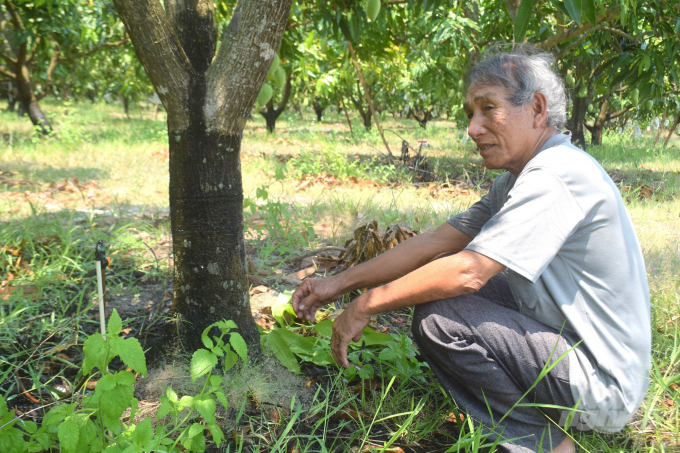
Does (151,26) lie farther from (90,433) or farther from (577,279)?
(577,279)

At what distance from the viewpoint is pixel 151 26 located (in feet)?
4.46

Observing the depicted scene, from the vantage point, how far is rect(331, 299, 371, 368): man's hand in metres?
1.40

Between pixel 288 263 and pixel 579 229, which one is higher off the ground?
pixel 579 229

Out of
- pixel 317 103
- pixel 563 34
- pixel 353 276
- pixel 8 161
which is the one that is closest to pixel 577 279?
pixel 353 276

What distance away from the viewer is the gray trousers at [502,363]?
4.32ft

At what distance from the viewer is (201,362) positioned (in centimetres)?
122

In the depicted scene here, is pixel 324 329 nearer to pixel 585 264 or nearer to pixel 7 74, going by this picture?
pixel 585 264

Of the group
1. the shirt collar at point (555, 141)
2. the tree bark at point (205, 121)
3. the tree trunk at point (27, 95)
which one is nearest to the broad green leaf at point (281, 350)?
the tree bark at point (205, 121)

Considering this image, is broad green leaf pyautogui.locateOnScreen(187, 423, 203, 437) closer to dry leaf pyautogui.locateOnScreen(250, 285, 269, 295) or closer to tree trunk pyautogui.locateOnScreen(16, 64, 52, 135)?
dry leaf pyautogui.locateOnScreen(250, 285, 269, 295)

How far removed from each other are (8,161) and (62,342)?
442 centimetres

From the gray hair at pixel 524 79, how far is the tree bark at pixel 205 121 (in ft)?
2.06

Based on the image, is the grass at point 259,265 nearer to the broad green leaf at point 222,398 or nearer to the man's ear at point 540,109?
the broad green leaf at point 222,398

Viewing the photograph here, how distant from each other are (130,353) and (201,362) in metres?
0.24

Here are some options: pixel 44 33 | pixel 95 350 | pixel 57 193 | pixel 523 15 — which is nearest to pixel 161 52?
pixel 95 350
